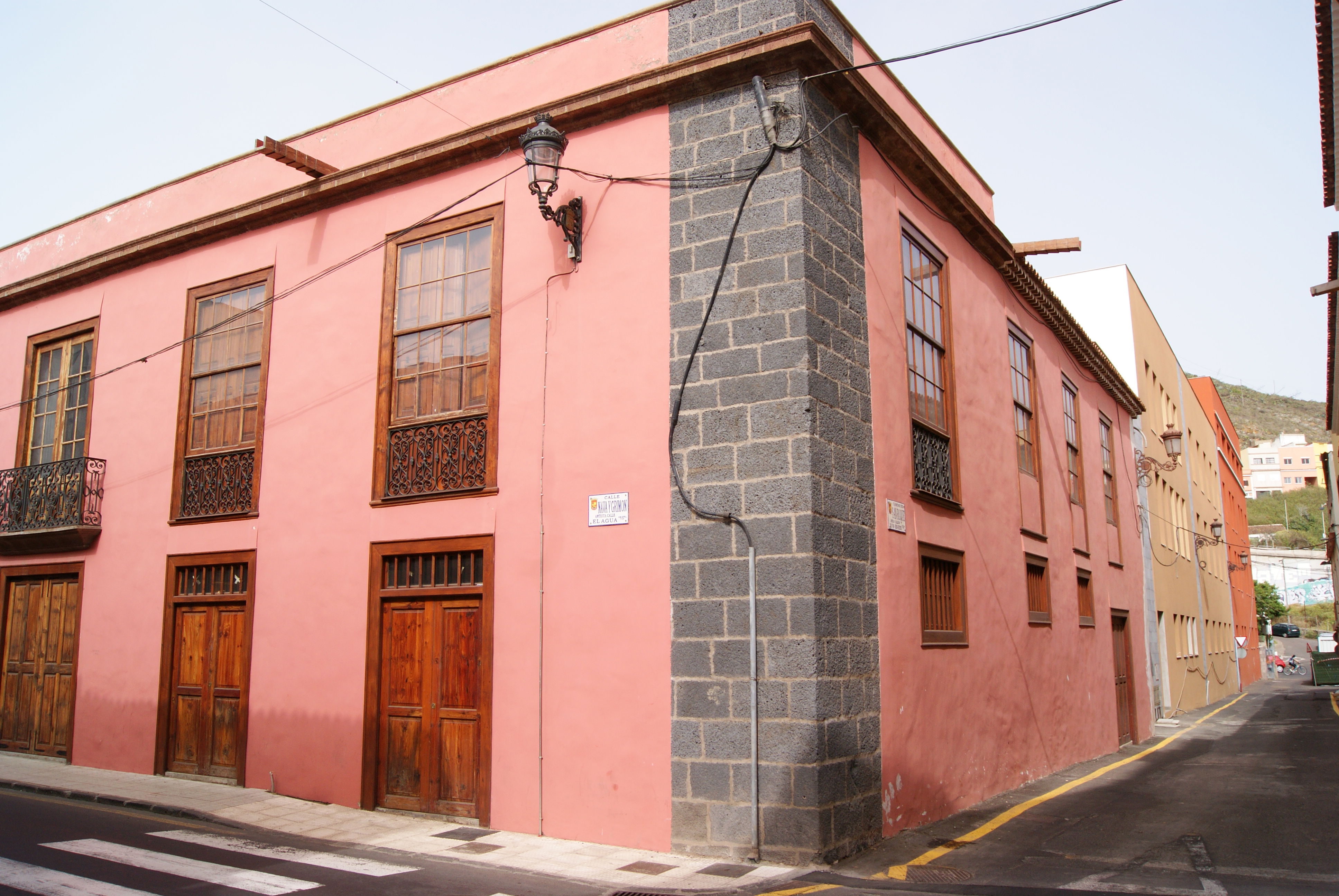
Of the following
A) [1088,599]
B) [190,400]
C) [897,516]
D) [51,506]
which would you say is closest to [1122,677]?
[1088,599]

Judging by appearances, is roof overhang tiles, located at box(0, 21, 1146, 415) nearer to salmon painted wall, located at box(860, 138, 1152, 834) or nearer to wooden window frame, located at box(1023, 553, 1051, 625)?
salmon painted wall, located at box(860, 138, 1152, 834)

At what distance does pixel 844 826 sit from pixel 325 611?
18.0ft

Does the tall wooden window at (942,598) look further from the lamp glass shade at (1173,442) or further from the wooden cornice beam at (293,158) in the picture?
the lamp glass shade at (1173,442)

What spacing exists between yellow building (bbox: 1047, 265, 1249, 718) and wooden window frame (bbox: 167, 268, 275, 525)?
1576cm

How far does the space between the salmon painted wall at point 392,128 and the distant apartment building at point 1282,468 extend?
460ft

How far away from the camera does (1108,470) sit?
18672 mm

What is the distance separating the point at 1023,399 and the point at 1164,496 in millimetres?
13795

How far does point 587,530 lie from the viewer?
8656 mm

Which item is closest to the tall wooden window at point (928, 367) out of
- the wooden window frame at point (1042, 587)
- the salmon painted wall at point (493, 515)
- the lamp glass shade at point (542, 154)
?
the wooden window frame at point (1042, 587)

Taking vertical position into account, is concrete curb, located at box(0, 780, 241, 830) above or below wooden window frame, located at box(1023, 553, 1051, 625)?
below

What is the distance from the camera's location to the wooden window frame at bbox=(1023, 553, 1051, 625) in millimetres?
12820

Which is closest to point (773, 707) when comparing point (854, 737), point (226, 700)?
point (854, 737)

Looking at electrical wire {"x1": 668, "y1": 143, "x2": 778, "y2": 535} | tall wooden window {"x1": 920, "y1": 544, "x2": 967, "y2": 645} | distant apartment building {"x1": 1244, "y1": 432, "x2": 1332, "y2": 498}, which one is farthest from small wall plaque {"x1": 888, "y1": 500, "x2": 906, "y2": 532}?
distant apartment building {"x1": 1244, "y1": 432, "x2": 1332, "y2": 498}

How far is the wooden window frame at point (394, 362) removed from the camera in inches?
371
